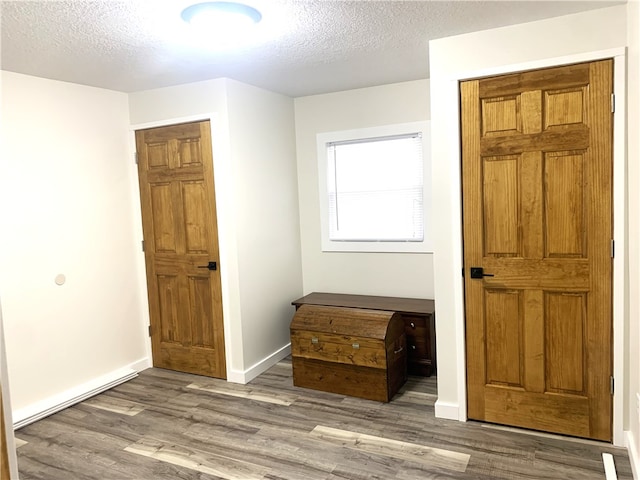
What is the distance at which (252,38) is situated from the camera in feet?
8.98

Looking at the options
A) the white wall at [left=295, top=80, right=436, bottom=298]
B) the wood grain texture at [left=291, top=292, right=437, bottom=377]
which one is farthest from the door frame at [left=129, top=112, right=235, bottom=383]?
the white wall at [left=295, top=80, right=436, bottom=298]

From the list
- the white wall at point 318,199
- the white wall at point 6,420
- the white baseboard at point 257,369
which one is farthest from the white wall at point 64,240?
the white wall at point 6,420

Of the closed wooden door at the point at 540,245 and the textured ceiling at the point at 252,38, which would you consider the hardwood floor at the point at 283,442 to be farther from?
the textured ceiling at the point at 252,38

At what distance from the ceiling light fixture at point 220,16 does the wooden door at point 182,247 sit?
4.47 ft

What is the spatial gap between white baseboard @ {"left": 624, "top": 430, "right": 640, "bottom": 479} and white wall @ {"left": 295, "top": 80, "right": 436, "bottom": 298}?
5.66 ft

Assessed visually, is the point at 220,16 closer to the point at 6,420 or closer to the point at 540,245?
the point at 6,420

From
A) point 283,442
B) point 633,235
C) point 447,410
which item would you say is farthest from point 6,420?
point 633,235

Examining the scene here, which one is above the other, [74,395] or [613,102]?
[613,102]

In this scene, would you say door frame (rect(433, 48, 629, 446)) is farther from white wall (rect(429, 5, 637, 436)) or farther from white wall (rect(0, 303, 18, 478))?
white wall (rect(0, 303, 18, 478))

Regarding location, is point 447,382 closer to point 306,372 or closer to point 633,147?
point 306,372

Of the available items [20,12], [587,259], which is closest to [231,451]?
[587,259]

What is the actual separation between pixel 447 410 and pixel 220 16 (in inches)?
102

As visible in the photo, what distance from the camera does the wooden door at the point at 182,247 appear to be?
380 cm

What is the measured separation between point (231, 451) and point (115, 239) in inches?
79.0
